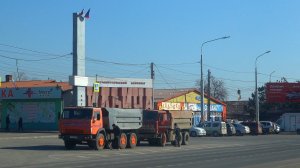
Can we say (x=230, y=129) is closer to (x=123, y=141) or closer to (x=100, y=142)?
(x=123, y=141)

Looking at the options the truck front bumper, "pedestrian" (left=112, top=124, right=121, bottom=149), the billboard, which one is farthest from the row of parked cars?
the truck front bumper

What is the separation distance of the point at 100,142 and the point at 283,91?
206ft

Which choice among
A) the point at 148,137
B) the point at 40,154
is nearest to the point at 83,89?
the point at 148,137

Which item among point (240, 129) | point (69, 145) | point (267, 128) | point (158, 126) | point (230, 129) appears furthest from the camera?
point (267, 128)

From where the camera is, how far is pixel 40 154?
30.6m

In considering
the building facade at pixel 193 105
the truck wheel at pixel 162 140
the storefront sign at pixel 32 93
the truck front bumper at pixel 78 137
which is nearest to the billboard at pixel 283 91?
the building facade at pixel 193 105

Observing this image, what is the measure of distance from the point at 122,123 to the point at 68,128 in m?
4.16

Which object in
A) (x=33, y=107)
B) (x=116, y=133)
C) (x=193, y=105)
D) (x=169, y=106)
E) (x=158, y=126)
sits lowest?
(x=116, y=133)

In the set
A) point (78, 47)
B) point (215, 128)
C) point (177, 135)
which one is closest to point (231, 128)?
point (215, 128)

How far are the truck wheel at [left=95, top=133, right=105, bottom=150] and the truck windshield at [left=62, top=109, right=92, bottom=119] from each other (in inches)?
54.9

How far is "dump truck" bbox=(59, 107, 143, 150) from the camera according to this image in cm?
3478

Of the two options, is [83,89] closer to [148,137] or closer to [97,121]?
[148,137]

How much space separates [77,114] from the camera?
35188 mm

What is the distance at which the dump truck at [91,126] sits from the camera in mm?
34781
